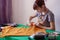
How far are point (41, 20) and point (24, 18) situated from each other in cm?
86

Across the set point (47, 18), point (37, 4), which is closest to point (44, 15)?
point (47, 18)

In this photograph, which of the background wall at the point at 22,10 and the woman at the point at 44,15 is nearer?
the woman at the point at 44,15

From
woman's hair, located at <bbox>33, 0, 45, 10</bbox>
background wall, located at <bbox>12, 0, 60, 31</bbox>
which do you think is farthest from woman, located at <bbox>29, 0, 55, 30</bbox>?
background wall, located at <bbox>12, 0, 60, 31</bbox>

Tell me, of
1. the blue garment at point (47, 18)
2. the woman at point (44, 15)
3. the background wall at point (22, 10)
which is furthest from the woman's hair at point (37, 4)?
the background wall at point (22, 10)

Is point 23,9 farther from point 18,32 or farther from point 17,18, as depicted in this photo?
point 18,32

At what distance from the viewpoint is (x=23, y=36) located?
152cm

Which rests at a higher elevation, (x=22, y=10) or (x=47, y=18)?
(x=22, y=10)

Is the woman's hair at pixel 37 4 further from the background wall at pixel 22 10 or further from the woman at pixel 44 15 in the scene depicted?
the background wall at pixel 22 10

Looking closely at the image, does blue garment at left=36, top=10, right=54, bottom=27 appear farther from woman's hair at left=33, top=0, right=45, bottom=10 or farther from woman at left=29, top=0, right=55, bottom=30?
woman's hair at left=33, top=0, right=45, bottom=10

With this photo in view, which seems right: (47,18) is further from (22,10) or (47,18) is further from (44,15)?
(22,10)

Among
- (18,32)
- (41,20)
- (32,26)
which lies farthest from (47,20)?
(18,32)

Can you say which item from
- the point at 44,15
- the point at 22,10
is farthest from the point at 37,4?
the point at 22,10

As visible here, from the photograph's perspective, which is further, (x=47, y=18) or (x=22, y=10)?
(x=22, y=10)

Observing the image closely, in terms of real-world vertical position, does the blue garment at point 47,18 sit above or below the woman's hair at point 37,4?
below
